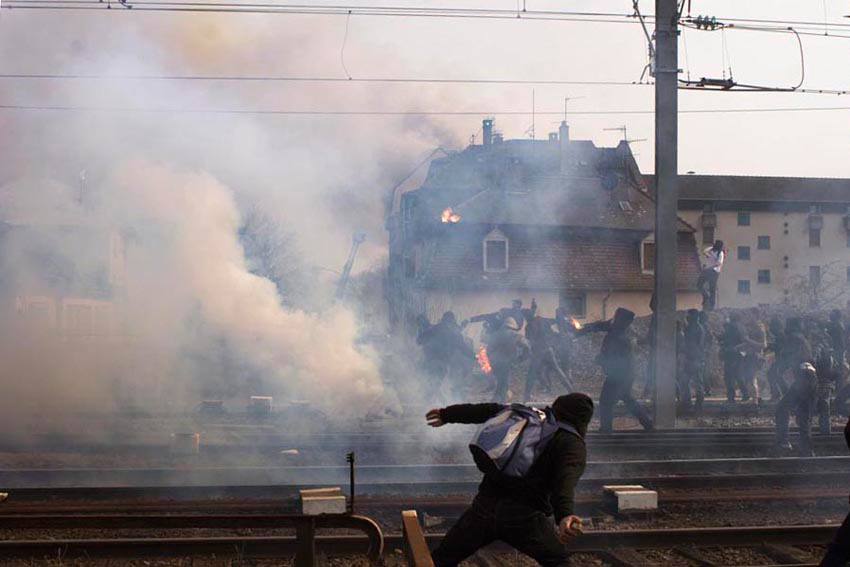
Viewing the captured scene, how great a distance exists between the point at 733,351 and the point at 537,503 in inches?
538

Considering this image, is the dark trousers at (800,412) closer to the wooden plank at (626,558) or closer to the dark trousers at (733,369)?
the wooden plank at (626,558)

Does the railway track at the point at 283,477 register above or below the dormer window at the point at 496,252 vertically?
below

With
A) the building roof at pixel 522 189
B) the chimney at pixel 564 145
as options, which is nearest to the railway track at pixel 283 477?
the building roof at pixel 522 189

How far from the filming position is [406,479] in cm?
1020

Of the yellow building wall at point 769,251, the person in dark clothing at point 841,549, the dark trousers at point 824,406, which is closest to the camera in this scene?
the person in dark clothing at point 841,549

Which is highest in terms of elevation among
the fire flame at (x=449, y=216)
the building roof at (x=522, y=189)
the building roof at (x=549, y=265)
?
the building roof at (x=522, y=189)

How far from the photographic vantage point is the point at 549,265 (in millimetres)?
28641

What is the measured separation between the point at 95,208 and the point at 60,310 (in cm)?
198

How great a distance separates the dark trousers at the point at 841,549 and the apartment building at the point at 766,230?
43976mm

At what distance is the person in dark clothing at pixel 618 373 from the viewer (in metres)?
13.1

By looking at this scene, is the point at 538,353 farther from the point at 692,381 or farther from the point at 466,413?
the point at 466,413

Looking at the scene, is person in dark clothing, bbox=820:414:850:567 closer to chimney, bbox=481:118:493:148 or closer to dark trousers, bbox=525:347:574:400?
dark trousers, bbox=525:347:574:400

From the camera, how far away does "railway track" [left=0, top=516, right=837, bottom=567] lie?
7000 mm

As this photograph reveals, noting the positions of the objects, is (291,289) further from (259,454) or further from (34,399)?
(259,454)
